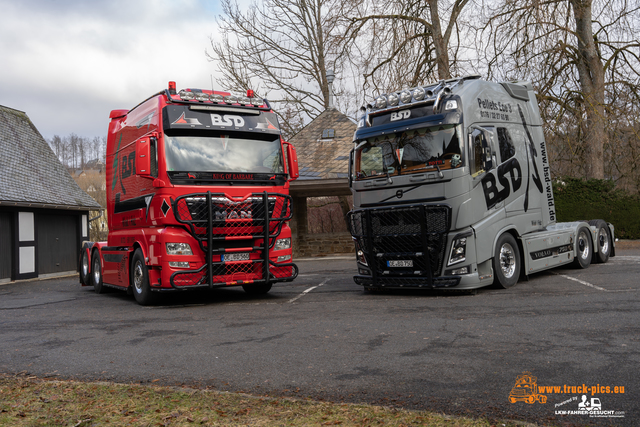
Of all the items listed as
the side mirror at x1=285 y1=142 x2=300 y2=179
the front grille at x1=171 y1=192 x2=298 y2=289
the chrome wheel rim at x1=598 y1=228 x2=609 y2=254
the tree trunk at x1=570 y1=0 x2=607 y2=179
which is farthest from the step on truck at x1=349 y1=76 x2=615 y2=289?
the tree trunk at x1=570 y1=0 x2=607 y2=179

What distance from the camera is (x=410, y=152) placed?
994 centimetres

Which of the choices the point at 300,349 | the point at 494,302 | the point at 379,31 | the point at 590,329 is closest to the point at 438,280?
the point at 494,302

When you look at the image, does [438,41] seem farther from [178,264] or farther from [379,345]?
[379,345]

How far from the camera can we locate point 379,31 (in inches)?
756

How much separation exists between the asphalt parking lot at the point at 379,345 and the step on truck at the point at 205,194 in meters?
0.69

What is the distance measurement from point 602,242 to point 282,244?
8.33 meters

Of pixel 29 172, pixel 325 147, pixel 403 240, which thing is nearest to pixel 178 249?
pixel 403 240

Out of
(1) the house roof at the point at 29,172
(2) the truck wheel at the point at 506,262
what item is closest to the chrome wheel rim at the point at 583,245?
(2) the truck wheel at the point at 506,262

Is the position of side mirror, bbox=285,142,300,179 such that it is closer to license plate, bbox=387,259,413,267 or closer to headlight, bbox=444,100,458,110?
license plate, bbox=387,259,413,267

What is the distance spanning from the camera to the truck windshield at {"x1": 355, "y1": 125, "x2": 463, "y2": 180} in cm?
950

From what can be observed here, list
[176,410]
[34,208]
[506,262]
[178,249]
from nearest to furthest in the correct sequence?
1. [176,410]
2. [178,249]
3. [506,262]
4. [34,208]

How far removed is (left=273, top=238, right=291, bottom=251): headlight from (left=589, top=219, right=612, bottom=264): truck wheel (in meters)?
7.73

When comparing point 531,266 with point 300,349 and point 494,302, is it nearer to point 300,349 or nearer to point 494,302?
point 494,302

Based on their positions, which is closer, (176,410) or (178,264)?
(176,410)
